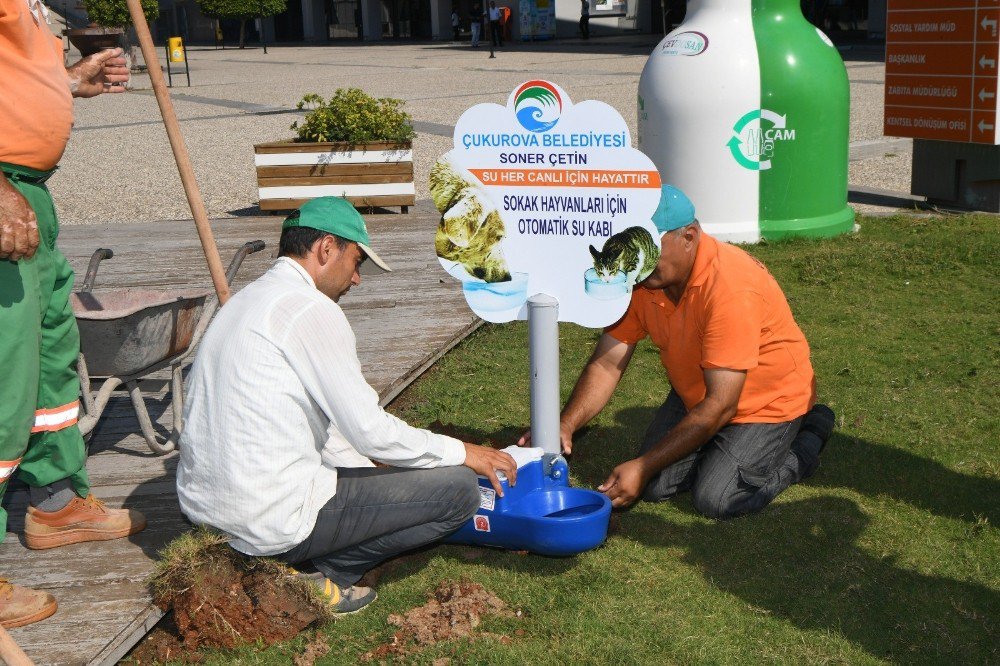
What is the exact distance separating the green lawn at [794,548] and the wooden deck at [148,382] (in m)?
0.32

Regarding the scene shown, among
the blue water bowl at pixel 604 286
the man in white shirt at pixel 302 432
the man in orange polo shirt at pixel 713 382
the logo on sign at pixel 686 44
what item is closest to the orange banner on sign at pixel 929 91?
the logo on sign at pixel 686 44

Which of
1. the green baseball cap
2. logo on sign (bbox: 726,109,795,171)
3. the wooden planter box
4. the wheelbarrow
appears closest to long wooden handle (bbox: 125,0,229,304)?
the wheelbarrow

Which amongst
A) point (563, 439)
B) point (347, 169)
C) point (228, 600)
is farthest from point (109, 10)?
point (228, 600)

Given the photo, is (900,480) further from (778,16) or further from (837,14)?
(837,14)

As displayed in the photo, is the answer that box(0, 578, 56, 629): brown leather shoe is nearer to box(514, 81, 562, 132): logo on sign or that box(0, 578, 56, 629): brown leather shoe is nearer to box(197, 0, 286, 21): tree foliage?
box(514, 81, 562, 132): logo on sign

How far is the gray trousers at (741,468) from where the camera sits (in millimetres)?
4406

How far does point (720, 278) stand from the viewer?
4.19m

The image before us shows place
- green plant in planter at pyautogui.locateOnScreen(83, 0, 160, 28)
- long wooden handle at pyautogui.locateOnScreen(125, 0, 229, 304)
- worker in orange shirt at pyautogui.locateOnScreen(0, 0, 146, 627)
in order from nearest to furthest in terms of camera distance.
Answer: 1. worker in orange shirt at pyautogui.locateOnScreen(0, 0, 146, 627)
2. long wooden handle at pyautogui.locateOnScreen(125, 0, 229, 304)
3. green plant in planter at pyautogui.locateOnScreen(83, 0, 160, 28)

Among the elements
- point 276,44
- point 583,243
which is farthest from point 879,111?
point 276,44

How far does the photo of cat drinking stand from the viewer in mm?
3707

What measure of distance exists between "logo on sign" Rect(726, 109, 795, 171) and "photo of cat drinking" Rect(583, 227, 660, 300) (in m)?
5.06

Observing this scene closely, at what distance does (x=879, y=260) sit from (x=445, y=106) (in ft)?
41.8

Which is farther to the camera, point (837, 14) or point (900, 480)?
point (837, 14)

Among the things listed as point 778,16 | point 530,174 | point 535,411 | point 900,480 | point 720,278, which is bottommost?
point 900,480
